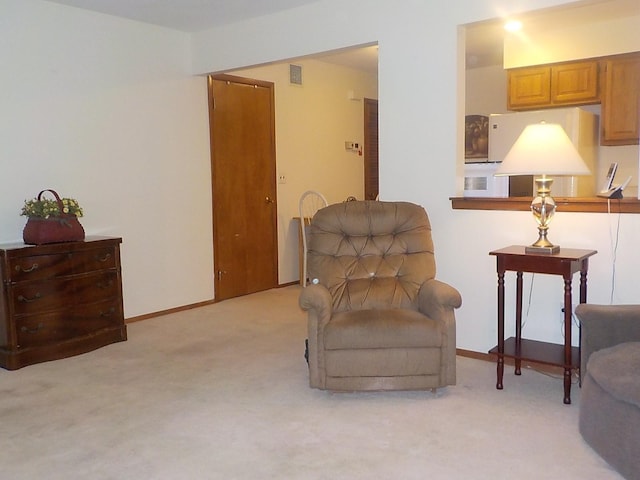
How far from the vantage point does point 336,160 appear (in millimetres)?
6598

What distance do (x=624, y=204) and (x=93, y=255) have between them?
129 inches

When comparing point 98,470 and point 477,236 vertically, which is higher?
point 477,236

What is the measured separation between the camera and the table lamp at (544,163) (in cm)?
288

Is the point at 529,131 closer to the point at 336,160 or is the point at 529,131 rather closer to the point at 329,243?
the point at 329,243

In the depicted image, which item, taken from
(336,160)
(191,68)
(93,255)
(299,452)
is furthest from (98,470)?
(336,160)

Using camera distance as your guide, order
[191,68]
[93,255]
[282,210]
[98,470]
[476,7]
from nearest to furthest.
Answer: [98,470] → [476,7] → [93,255] → [191,68] → [282,210]

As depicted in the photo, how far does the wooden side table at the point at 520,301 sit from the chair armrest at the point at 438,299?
31cm

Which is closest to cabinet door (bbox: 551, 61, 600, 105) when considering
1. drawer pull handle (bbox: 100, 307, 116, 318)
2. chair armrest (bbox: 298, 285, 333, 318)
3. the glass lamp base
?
the glass lamp base

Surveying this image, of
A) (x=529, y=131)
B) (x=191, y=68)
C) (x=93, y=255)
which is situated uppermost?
(x=191, y=68)

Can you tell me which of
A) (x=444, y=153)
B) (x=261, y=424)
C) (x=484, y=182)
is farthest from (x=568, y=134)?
(x=261, y=424)

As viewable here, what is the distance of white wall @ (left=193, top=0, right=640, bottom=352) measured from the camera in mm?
3316

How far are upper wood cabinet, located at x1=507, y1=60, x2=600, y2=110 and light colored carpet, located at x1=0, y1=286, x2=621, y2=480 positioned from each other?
294cm

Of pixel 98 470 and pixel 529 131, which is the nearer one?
pixel 98 470

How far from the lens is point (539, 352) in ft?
10.0
